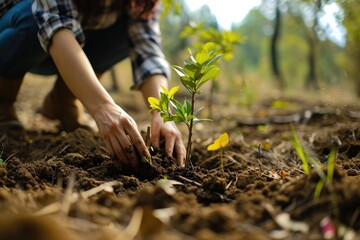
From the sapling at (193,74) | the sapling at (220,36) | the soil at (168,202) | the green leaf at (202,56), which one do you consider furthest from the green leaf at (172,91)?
the sapling at (220,36)

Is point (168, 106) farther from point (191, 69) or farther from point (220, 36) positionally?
point (220, 36)

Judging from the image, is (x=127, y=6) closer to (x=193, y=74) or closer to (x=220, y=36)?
(x=220, y=36)

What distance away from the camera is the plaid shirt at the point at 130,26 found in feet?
5.98

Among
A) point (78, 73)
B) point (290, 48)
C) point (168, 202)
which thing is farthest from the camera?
point (290, 48)

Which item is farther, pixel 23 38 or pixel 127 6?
pixel 127 6

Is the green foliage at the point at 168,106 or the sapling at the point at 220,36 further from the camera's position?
the sapling at the point at 220,36

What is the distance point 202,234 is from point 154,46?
1.68 metres

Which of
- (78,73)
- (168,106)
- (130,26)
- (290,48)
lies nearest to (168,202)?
(168,106)

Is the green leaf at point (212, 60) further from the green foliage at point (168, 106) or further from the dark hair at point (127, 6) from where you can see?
the dark hair at point (127, 6)

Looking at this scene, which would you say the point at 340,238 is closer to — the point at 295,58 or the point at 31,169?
the point at 31,169

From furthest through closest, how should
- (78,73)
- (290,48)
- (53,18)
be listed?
1. (290,48)
2. (53,18)
3. (78,73)

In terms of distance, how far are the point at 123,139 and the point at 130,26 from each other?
1.14 m

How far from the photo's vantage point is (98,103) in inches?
60.5

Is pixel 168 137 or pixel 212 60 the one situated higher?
pixel 212 60
